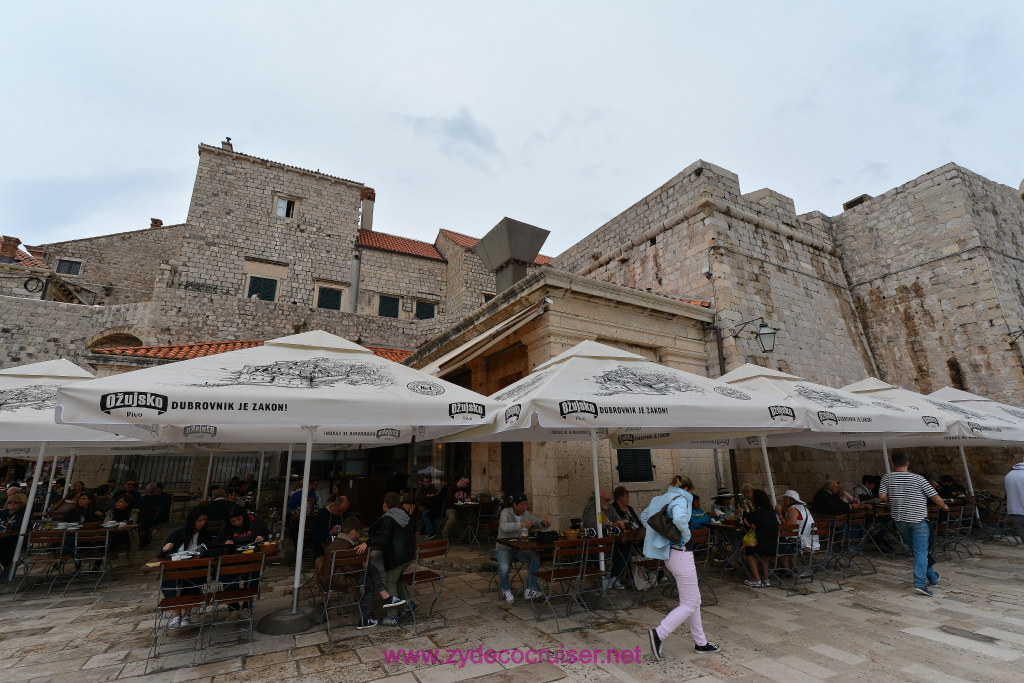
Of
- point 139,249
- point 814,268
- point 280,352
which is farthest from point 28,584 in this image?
point 139,249

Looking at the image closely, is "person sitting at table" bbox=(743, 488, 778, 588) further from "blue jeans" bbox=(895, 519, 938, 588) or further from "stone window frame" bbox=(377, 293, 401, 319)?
"stone window frame" bbox=(377, 293, 401, 319)

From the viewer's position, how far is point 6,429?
5188 mm

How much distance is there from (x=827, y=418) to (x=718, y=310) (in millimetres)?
5270

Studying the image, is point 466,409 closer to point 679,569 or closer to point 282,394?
point 282,394

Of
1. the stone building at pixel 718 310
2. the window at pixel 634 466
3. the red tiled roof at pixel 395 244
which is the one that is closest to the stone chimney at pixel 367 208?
the red tiled roof at pixel 395 244

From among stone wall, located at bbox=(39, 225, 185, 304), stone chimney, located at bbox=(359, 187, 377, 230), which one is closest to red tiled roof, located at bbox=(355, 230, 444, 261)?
stone chimney, located at bbox=(359, 187, 377, 230)

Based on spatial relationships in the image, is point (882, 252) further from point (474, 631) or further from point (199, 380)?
point (199, 380)

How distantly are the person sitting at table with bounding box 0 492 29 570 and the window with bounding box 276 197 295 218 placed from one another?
784 inches

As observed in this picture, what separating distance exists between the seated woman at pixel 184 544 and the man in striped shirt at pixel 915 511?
8.30 m

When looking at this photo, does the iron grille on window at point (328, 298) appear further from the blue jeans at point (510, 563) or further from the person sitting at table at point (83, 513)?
the blue jeans at point (510, 563)

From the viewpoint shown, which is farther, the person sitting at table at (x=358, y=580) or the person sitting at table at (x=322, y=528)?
the person sitting at table at (x=322, y=528)

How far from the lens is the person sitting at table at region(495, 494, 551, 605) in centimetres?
561

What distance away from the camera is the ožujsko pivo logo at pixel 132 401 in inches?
132

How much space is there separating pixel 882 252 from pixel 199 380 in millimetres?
17581
